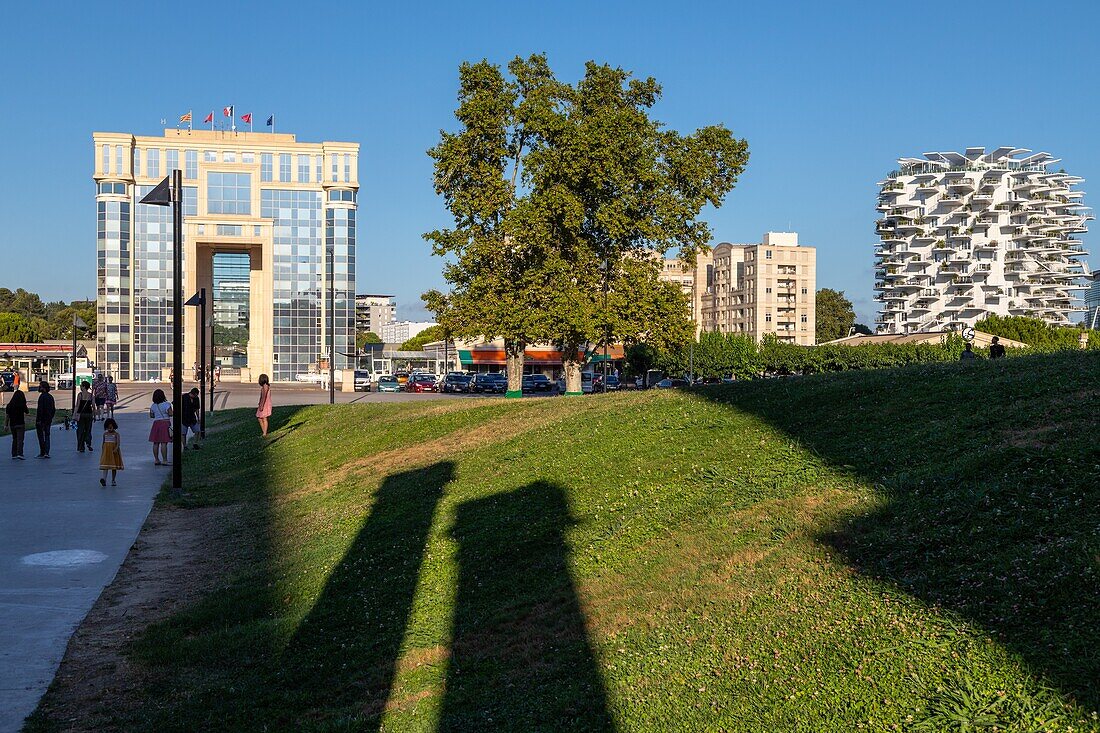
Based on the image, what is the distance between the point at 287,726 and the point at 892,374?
10222 millimetres

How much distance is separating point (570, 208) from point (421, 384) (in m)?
43.2

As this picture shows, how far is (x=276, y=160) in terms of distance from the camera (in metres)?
94.6

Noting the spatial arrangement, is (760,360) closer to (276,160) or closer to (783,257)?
(276,160)

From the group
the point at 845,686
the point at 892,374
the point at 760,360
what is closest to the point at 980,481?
the point at 845,686

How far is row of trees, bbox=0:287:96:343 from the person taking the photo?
13425 centimetres

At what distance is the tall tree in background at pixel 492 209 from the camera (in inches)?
1323

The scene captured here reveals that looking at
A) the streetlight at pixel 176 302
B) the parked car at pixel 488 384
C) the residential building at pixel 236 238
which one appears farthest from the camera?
the residential building at pixel 236 238

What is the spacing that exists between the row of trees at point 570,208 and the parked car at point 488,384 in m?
34.8

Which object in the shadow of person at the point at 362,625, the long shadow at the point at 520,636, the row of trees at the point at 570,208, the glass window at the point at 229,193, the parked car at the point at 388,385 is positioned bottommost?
the parked car at the point at 388,385

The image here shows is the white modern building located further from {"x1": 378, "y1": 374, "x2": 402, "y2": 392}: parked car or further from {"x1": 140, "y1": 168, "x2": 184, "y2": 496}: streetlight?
{"x1": 140, "y1": 168, "x2": 184, "y2": 496}: streetlight

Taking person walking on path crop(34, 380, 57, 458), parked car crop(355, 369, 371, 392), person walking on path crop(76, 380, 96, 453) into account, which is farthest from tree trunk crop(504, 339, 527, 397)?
parked car crop(355, 369, 371, 392)

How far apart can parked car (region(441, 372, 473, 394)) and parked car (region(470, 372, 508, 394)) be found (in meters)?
0.37

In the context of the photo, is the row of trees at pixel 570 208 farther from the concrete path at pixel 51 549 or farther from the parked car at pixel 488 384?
the parked car at pixel 488 384

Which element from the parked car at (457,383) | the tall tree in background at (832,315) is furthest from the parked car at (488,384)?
the tall tree in background at (832,315)
